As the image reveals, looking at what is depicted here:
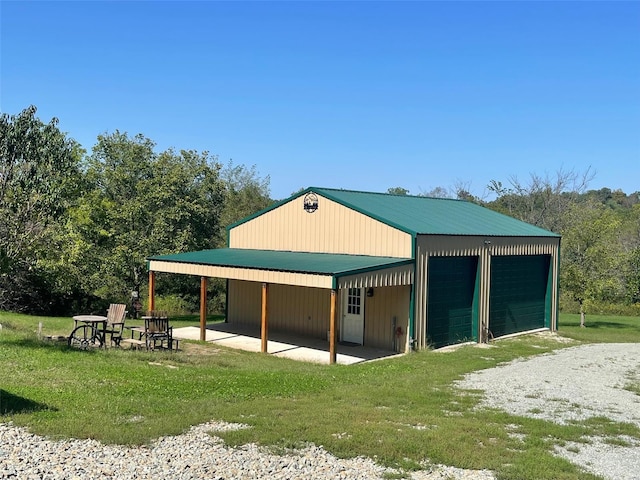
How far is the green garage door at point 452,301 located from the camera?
17609mm

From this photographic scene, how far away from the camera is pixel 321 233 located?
19062mm

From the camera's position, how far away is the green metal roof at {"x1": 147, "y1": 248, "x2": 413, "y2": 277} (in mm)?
15188

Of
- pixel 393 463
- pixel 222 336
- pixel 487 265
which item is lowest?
pixel 222 336

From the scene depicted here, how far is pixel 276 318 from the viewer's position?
66.9 ft

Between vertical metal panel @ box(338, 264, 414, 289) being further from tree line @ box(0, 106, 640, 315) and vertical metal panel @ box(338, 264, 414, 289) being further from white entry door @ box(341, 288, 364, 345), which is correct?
tree line @ box(0, 106, 640, 315)

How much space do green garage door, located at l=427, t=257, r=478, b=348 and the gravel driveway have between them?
279 cm

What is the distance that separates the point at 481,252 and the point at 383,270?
481 centimetres

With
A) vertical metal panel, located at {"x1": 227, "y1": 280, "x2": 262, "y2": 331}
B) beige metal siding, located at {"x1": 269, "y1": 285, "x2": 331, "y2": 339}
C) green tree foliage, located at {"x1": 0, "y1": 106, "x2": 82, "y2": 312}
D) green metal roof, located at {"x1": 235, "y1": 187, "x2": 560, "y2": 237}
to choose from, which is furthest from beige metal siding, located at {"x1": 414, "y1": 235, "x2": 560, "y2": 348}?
green tree foliage, located at {"x1": 0, "y1": 106, "x2": 82, "y2": 312}

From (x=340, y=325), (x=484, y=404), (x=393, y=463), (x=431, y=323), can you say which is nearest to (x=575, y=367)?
(x=431, y=323)

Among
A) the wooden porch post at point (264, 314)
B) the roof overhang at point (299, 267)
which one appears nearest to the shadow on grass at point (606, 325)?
the roof overhang at point (299, 267)

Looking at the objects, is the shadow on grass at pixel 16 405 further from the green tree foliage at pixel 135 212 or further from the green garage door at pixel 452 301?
the green tree foliage at pixel 135 212

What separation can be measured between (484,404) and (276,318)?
36.8 feet

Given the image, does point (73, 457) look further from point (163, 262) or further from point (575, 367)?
point (163, 262)

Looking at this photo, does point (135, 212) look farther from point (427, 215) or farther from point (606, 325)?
point (606, 325)
